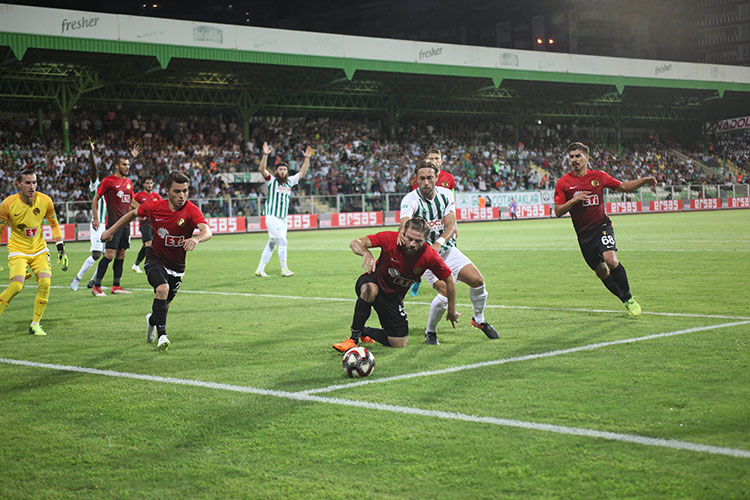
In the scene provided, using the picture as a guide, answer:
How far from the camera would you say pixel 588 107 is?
208 feet

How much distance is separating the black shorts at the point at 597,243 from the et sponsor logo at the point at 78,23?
32220mm

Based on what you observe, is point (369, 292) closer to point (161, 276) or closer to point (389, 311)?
point (389, 311)

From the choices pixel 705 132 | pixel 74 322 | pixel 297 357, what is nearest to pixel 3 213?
pixel 74 322

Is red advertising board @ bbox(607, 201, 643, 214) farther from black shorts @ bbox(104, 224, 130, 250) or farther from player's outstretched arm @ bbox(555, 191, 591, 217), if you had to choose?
player's outstretched arm @ bbox(555, 191, 591, 217)

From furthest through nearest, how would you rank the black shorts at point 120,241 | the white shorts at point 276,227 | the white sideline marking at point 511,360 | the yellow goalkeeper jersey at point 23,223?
1. the white shorts at point 276,227
2. the black shorts at point 120,241
3. the yellow goalkeeper jersey at point 23,223
4. the white sideline marking at point 511,360

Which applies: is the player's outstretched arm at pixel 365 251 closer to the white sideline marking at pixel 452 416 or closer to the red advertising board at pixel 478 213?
the white sideline marking at pixel 452 416

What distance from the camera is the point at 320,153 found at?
47250 mm

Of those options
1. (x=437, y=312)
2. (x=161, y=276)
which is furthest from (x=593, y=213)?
(x=161, y=276)

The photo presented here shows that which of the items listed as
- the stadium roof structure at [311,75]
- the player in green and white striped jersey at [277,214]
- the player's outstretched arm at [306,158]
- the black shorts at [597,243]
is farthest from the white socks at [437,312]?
the stadium roof structure at [311,75]

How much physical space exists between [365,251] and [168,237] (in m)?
2.61

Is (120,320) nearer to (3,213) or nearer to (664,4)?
(3,213)

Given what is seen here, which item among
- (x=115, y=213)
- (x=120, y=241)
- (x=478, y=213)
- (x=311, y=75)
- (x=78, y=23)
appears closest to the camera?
(x=115, y=213)

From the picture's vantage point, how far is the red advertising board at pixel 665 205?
52531mm

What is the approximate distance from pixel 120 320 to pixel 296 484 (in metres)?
7.34
